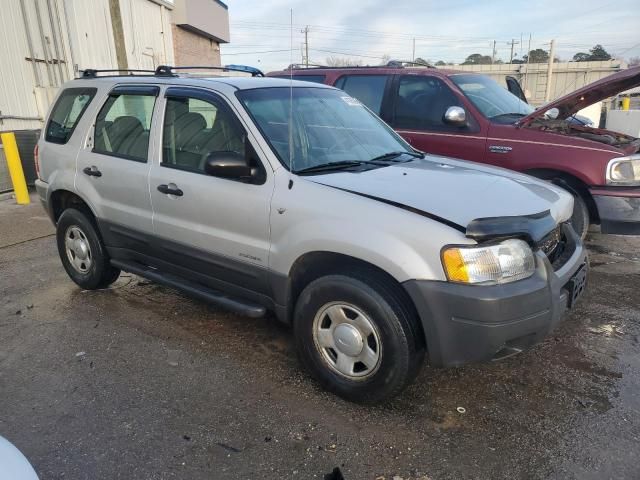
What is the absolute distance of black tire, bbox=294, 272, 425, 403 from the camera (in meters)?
2.71

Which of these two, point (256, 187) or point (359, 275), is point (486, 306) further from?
point (256, 187)

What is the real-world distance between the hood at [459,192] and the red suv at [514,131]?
74.6 inches

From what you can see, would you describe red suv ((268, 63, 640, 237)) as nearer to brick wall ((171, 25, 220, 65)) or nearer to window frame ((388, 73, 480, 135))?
window frame ((388, 73, 480, 135))

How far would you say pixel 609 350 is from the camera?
12.0 feet

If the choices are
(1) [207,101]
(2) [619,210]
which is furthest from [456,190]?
(2) [619,210]

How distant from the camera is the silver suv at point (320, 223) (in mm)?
2592

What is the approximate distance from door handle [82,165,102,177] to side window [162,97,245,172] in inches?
31.4

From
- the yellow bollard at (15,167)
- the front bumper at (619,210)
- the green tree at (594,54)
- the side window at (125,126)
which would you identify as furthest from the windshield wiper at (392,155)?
the green tree at (594,54)

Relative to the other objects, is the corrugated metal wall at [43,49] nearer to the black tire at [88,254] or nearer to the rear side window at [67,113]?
the rear side window at [67,113]

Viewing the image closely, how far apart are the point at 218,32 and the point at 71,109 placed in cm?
2373

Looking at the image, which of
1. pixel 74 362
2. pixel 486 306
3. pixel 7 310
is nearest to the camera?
pixel 486 306

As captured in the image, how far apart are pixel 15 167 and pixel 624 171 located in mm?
9093

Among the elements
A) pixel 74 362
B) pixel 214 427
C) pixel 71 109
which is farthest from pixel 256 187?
pixel 71 109

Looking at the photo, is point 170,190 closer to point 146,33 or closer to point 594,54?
point 146,33
